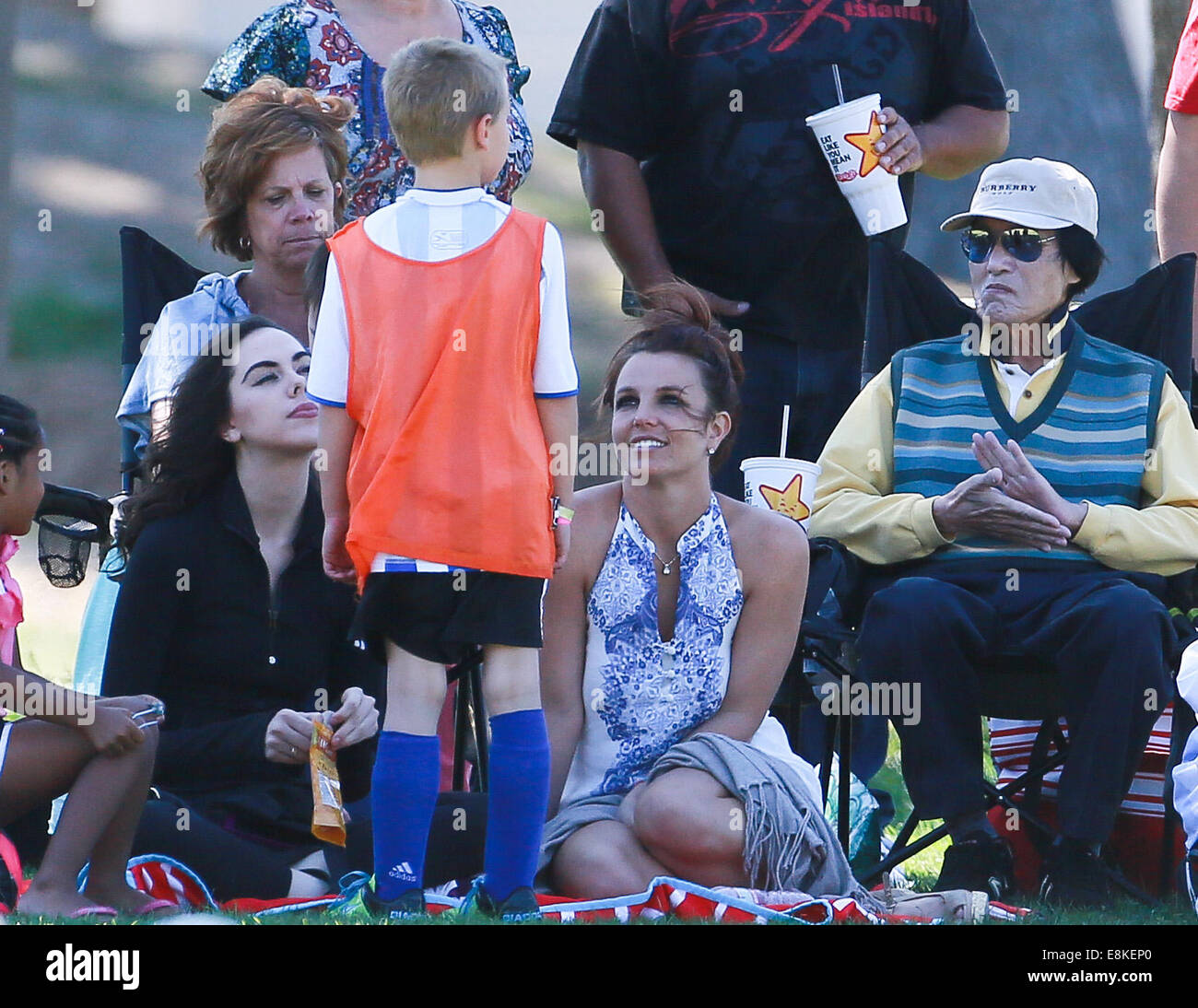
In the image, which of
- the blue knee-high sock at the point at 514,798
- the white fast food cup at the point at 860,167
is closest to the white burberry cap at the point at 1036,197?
the white fast food cup at the point at 860,167

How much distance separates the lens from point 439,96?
129 inches

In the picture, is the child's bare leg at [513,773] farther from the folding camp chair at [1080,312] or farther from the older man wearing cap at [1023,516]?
Result: the folding camp chair at [1080,312]

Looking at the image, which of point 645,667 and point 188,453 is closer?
point 645,667

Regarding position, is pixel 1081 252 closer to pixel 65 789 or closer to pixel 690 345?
pixel 690 345

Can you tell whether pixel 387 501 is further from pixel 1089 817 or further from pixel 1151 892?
pixel 1151 892

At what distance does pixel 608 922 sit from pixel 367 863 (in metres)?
0.67

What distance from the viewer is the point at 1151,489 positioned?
4.24m

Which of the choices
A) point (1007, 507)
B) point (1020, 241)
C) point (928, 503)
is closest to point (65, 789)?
point (928, 503)

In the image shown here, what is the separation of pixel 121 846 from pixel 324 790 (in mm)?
359

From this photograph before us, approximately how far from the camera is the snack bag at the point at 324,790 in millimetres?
3445

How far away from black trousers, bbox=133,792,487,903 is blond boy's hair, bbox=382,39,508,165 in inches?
47.8

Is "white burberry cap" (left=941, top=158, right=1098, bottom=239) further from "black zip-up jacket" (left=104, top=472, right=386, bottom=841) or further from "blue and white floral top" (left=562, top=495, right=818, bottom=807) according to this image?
"black zip-up jacket" (left=104, top=472, right=386, bottom=841)
